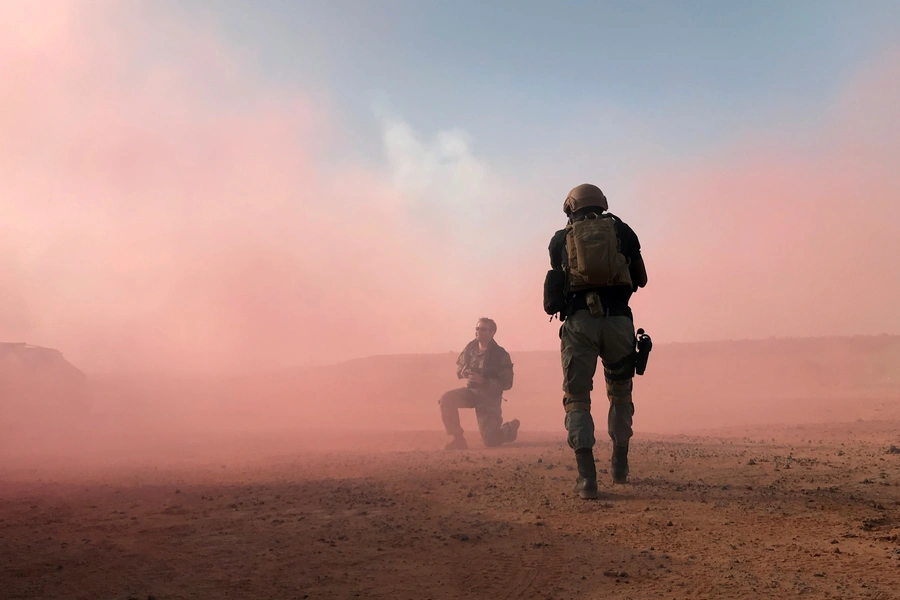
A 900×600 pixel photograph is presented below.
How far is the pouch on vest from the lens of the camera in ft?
15.6

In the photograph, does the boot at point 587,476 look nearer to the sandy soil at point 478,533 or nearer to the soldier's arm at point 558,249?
the sandy soil at point 478,533

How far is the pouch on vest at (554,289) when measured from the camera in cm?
474

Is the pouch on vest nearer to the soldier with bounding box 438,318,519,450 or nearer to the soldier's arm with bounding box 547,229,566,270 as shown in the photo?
the soldier's arm with bounding box 547,229,566,270

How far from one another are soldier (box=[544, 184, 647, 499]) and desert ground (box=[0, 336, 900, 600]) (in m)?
0.48

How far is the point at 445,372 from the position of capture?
98.8ft

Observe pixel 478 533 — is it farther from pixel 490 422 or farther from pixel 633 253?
pixel 490 422

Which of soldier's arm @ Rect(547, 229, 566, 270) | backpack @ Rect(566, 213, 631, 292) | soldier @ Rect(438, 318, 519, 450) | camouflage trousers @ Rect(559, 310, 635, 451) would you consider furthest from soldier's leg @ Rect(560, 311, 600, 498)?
soldier @ Rect(438, 318, 519, 450)

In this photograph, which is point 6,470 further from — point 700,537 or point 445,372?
point 445,372

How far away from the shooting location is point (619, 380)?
16.1 feet

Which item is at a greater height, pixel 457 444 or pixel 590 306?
pixel 590 306

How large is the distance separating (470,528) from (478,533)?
4.8 inches

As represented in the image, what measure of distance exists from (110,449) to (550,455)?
32.5ft

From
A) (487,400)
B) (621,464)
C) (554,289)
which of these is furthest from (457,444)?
(554,289)

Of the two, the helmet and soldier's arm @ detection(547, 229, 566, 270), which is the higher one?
the helmet
